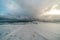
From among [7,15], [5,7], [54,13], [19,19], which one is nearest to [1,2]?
[5,7]

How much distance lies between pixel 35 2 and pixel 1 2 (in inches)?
22.6

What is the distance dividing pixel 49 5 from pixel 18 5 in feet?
1.74

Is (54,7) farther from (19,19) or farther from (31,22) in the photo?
(19,19)

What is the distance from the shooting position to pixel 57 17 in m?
1.32

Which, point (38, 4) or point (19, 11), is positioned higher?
point (38, 4)

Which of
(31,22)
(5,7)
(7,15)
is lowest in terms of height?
(31,22)

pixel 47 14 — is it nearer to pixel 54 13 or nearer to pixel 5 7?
pixel 54 13

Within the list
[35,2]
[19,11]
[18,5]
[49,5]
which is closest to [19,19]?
[19,11]

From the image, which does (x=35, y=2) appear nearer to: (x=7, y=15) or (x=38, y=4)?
(x=38, y=4)

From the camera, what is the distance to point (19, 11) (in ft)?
4.40

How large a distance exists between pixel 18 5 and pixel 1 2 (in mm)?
288

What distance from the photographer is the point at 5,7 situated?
4.33 ft

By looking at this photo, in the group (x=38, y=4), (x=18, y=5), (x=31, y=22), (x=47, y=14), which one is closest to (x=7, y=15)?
(x=18, y=5)

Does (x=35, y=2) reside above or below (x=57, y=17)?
above
